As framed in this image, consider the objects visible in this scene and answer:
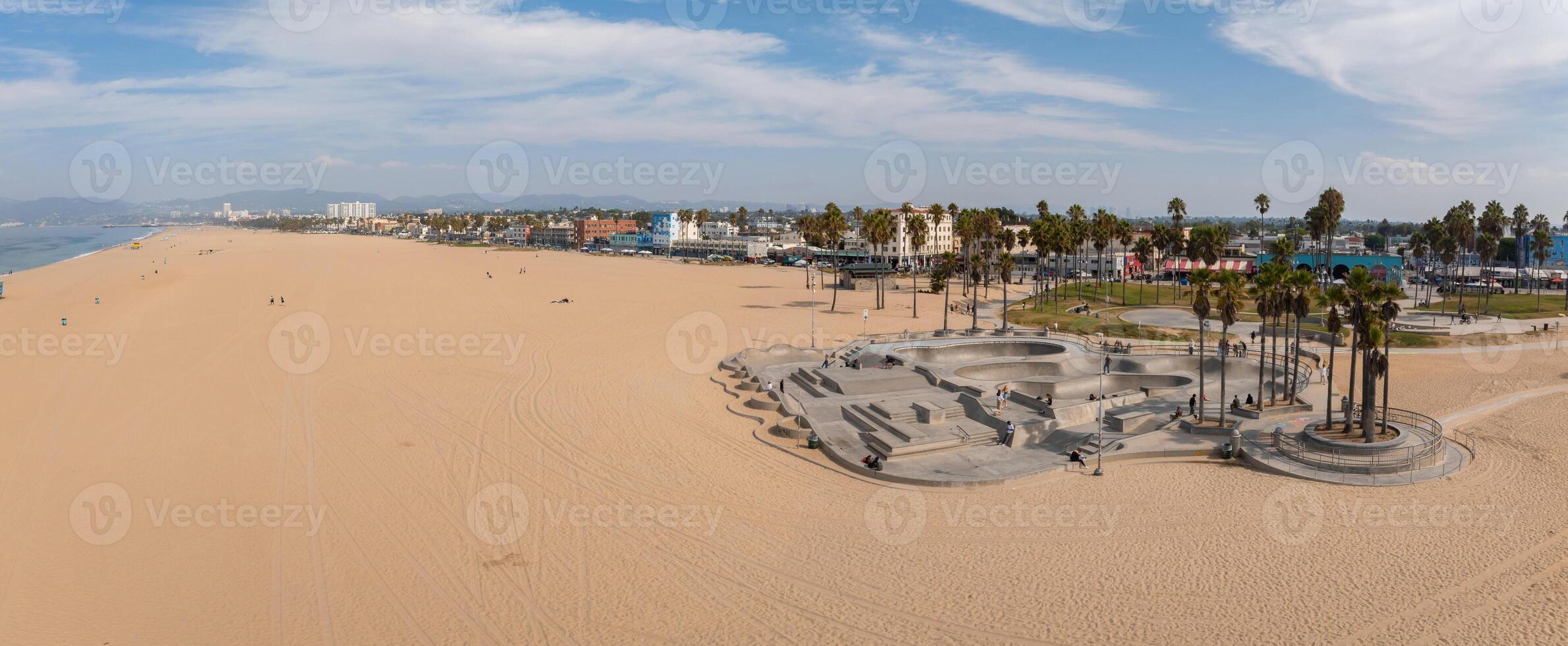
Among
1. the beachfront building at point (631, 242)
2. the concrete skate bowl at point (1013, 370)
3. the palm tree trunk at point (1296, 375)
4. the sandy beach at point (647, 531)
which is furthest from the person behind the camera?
the beachfront building at point (631, 242)

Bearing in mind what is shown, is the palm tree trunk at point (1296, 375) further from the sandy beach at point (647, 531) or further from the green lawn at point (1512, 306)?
the green lawn at point (1512, 306)

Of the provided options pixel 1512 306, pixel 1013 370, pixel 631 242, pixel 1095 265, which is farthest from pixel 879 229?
pixel 631 242

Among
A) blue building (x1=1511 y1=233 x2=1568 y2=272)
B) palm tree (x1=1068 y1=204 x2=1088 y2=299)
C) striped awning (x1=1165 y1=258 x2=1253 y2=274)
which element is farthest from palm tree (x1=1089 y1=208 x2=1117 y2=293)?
blue building (x1=1511 y1=233 x2=1568 y2=272)

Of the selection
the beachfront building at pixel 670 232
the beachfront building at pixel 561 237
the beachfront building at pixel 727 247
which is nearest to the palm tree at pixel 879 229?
the beachfront building at pixel 727 247

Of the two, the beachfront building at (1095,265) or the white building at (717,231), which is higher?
the white building at (717,231)

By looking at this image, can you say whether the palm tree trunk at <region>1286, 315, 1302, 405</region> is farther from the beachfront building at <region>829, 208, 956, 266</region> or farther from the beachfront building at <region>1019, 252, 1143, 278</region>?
the beachfront building at <region>829, 208, 956, 266</region>

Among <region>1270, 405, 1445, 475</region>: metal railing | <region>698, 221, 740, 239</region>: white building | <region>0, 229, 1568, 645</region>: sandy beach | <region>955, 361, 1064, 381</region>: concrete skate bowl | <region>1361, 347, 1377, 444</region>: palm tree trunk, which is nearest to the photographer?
<region>0, 229, 1568, 645</region>: sandy beach
